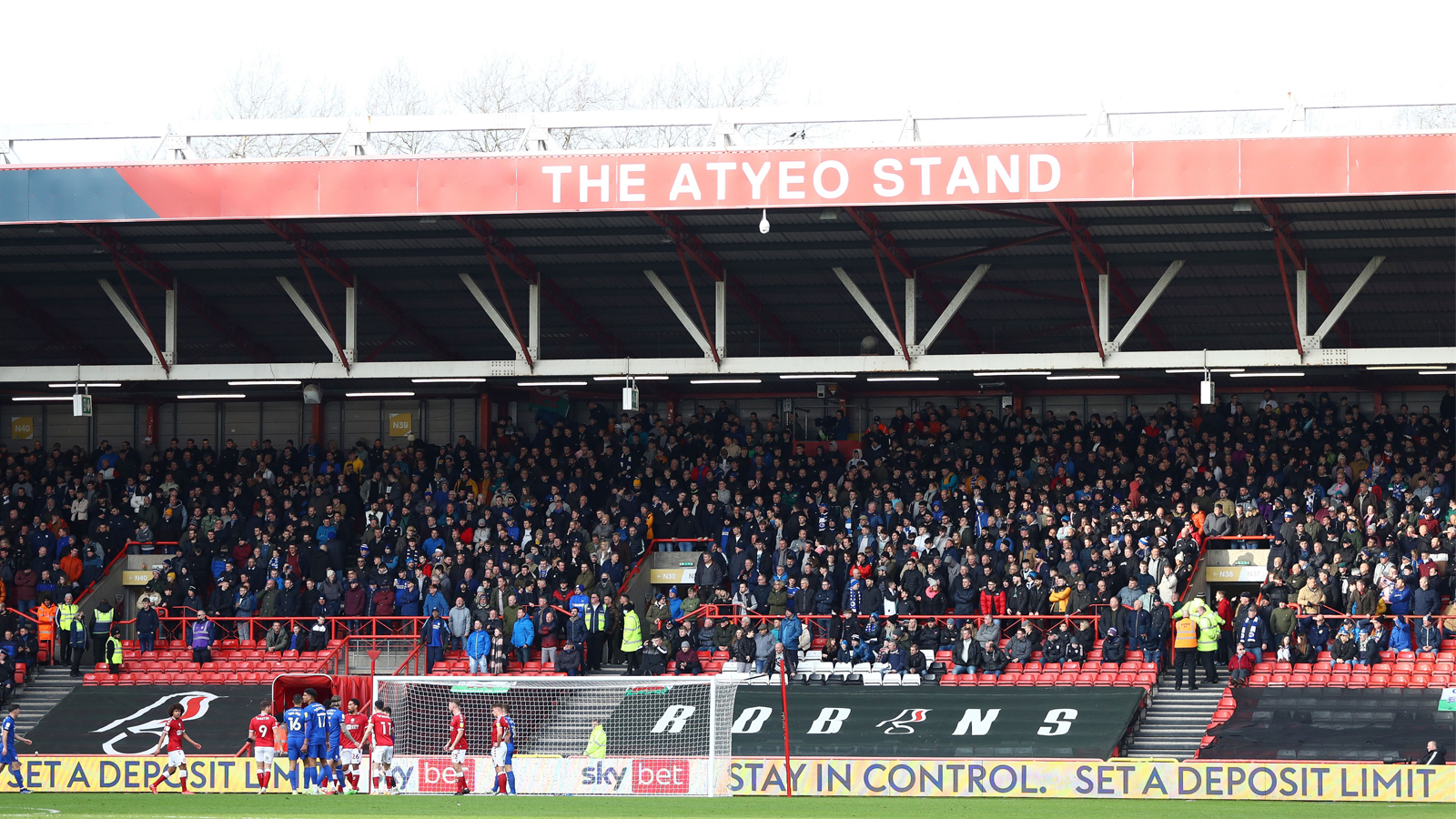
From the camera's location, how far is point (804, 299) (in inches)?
1176

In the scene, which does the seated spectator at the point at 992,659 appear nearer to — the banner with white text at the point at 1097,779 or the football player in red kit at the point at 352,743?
the banner with white text at the point at 1097,779

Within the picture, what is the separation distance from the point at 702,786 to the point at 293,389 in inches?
705

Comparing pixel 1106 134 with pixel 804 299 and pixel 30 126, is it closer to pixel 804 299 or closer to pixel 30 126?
pixel 804 299

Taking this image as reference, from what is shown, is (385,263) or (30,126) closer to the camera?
(30,126)

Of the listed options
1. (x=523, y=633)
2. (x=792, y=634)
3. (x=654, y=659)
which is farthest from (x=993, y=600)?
(x=523, y=633)

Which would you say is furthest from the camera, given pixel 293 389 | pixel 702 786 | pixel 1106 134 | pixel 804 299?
pixel 293 389

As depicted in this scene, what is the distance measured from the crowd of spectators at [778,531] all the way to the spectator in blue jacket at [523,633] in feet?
0.15

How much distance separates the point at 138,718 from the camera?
87.5 feet

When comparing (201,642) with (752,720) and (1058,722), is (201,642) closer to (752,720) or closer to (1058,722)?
(752,720)

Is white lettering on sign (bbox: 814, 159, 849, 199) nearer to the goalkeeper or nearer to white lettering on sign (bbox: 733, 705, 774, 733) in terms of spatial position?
white lettering on sign (bbox: 733, 705, 774, 733)

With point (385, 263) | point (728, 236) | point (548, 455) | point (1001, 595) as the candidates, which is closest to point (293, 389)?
point (548, 455)

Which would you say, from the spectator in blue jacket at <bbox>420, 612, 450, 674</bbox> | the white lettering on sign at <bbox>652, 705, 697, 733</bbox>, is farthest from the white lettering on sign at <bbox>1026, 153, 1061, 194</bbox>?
the spectator in blue jacket at <bbox>420, 612, 450, 674</bbox>

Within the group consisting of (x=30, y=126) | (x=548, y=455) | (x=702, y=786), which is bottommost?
(x=702, y=786)

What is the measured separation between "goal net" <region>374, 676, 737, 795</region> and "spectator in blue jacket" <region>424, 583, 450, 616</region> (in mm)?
3708
